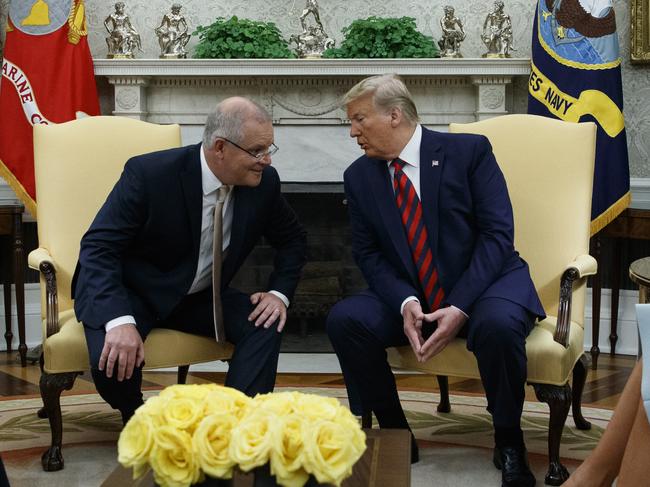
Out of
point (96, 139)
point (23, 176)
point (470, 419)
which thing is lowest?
point (470, 419)

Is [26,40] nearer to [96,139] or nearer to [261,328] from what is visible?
[96,139]

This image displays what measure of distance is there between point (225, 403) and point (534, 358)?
146 centimetres

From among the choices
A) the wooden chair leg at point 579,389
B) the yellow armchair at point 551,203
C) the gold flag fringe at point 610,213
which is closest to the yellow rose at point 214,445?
the yellow armchair at point 551,203

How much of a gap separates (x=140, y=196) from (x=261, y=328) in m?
0.55

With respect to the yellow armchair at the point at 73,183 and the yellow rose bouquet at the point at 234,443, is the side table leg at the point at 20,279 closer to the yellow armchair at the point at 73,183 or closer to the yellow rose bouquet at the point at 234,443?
the yellow armchair at the point at 73,183

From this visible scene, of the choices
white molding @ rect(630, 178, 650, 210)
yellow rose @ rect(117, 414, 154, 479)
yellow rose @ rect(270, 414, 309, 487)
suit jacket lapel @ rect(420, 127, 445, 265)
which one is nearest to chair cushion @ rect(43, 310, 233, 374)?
suit jacket lapel @ rect(420, 127, 445, 265)

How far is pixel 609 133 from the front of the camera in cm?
465

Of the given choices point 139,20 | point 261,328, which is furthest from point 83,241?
point 139,20

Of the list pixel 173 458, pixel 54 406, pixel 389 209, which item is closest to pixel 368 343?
pixel 389 209

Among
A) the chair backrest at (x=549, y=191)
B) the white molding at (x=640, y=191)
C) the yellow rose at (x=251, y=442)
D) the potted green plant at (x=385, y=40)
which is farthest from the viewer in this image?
the white molding at (x=640, y=191)

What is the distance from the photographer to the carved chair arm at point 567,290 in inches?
110

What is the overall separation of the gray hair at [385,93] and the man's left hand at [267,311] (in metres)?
0.67

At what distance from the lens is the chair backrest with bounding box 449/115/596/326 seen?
3.20 metres

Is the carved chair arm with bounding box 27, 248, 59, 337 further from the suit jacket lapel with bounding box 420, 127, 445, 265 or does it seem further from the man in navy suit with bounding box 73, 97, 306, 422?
the suit jacket lapel with bounding box 420, 127, 445, 265
